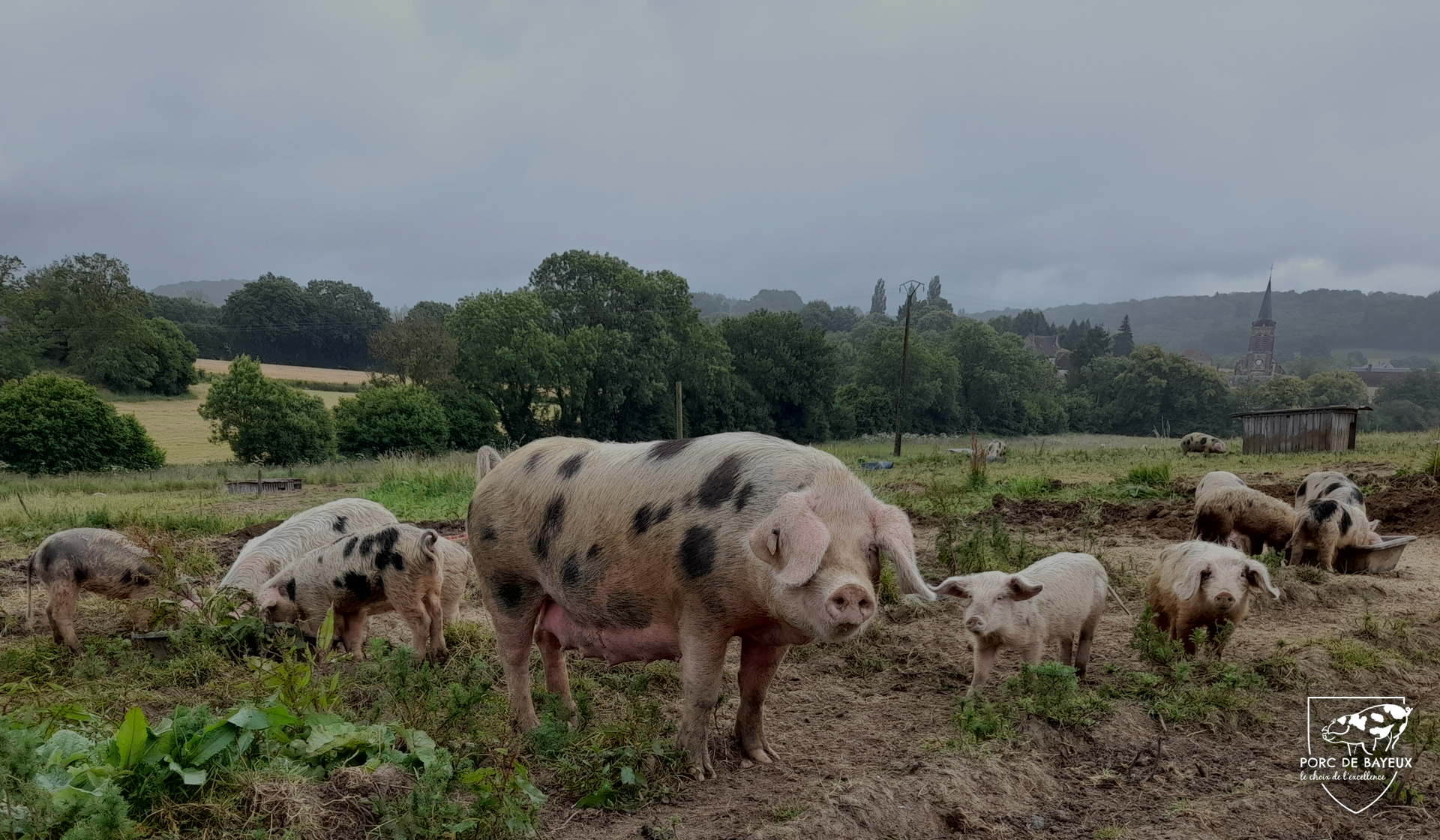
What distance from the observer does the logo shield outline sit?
13.9 ft

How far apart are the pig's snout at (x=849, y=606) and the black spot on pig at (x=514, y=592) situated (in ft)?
6.63

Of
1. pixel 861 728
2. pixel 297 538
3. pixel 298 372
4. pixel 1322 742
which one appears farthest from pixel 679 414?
pixel 298 372

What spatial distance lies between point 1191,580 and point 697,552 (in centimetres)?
420

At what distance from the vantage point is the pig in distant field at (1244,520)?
10.2 metres

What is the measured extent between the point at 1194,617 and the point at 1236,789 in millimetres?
2316

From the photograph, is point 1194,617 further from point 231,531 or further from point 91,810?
point 231,531

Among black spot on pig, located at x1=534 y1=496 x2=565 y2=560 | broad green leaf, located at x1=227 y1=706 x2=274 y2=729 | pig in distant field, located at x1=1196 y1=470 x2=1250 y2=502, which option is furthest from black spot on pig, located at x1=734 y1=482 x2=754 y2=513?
pig in distant field, located at x1=1196 y1=470 x2=1250 y2=502

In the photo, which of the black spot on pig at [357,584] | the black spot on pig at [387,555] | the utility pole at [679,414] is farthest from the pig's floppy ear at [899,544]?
the utility pole at [679,414]

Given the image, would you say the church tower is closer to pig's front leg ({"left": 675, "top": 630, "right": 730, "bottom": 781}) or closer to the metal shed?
the metal shed

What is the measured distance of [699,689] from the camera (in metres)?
4.29

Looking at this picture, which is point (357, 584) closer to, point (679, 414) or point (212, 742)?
point (212, 742)

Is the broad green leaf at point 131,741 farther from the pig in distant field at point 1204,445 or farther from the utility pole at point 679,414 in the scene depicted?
the pig in distant field at point 1204,445

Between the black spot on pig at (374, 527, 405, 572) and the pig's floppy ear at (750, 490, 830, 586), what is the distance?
12.8 ft

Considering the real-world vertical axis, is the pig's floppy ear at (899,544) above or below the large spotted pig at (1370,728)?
above
